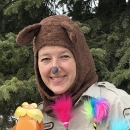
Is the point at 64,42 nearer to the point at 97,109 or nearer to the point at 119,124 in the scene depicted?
the point at 97,109

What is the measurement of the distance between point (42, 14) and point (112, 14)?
68 centimetres

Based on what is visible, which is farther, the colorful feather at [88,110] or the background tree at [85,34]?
the background tree at [85,34]

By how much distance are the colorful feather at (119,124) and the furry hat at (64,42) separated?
26 cm

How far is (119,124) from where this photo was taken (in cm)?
168

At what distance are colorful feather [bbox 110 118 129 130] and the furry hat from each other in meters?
0.26

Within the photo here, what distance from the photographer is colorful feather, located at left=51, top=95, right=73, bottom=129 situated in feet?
5.94

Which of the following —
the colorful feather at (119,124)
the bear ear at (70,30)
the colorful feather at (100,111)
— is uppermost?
the bear ear at (70,30)

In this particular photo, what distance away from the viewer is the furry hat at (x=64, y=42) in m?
1.83

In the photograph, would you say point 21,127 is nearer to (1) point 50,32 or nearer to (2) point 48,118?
(2) point 48,118

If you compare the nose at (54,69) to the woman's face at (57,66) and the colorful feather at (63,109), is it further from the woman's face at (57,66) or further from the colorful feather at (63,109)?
the colorful feather at (63,109)

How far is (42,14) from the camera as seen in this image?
3.59 meters

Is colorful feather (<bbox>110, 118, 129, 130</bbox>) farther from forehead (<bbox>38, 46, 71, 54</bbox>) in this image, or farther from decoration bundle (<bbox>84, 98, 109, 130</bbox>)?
forehead (<bbox>38, 46, 71, 54</bbox>)

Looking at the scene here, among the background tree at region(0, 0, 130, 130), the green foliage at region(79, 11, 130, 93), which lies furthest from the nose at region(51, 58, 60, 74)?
the green foliage at region(79, 11, 130, 93)

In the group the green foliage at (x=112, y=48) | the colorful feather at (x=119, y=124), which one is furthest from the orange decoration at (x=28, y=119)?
the green foliage at (x=112, y=48)
